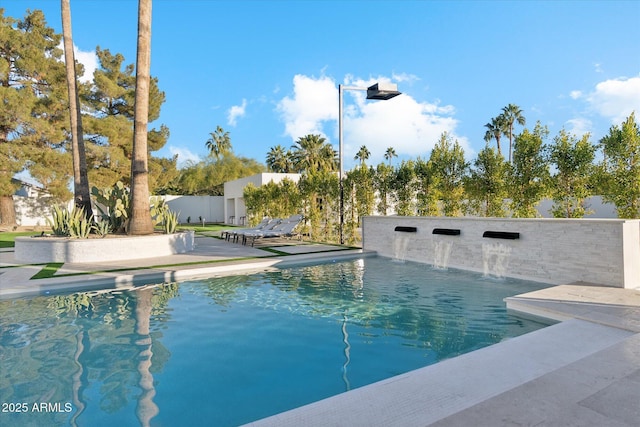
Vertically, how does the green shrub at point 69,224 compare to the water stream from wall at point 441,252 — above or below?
above

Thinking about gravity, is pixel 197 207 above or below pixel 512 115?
below

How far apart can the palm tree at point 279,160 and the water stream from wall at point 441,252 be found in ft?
141

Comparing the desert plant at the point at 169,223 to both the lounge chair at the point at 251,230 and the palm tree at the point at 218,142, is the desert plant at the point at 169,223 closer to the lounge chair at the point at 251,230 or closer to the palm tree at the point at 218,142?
the lounge chair at the point at 251,230

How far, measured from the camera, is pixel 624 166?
25.1 feet

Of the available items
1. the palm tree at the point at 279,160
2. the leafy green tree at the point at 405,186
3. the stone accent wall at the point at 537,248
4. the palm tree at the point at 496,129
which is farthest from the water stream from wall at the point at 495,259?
the palm tree at the point at 279,160

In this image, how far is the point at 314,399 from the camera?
10.9ft

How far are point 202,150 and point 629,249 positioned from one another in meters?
54.4

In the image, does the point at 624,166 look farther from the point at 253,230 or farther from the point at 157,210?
the point at 157,210

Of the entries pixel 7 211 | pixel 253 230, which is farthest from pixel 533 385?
pixel 7 211

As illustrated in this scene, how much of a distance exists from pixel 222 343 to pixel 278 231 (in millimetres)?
10401

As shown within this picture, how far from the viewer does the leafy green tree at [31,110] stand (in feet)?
73.2

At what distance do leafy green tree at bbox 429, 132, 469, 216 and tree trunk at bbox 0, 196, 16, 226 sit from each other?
2757 cm

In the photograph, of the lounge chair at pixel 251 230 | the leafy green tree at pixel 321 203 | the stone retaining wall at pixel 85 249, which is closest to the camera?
the stone retaining wall at pixel 85 249

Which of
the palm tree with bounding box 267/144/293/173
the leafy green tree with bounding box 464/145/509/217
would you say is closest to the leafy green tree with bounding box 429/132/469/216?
the leafy green tree with bounding box 464/145/509/217
